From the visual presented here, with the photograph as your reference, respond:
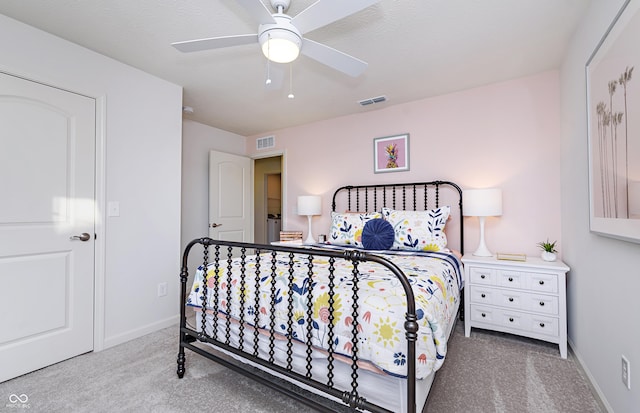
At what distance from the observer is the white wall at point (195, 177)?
12.8ft

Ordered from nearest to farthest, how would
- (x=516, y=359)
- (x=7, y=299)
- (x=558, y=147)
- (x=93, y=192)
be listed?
(x=7, y=299)
(x=516, y=359)
(x=93, y=192)
(x=558, y=147)

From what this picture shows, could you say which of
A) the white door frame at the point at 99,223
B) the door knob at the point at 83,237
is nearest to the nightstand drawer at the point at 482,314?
the white door frame at the point at 99,223

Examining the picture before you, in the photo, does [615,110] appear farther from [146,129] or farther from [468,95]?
[146,129]

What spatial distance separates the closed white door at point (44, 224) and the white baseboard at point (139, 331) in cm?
14

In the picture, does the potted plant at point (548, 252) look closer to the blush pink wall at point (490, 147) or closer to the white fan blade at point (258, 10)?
the blush pink wall at point (490, 147)

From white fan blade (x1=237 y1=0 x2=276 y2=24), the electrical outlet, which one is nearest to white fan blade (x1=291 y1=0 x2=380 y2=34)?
white fan blade (x1=237 y1=0 x2=276 y2=24)

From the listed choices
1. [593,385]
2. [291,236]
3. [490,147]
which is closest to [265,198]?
[291,236]

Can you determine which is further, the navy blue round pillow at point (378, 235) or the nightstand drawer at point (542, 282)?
the navy blue round pillow at point (378, 235)

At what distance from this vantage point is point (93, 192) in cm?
236

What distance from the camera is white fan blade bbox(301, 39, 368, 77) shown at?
1.75 m

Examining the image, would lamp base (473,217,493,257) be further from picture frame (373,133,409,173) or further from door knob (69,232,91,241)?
door knob (69,232,91,241)

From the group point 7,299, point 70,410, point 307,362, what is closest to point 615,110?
point 307,362

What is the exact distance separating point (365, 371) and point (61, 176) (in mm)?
2563

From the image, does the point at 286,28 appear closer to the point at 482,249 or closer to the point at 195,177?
the point at 482,249
